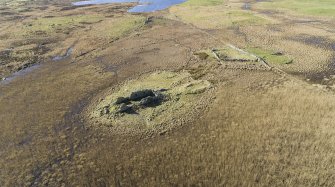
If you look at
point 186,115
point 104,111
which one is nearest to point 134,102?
point 104,111

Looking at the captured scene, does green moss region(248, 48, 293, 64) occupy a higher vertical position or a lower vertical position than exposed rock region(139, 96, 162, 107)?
higher

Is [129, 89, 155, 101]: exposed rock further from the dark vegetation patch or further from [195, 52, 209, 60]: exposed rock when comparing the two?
[195, 52, 209, 60]: exposed rock

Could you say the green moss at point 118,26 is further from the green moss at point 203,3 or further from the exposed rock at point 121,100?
the exposed rock at point 121,100

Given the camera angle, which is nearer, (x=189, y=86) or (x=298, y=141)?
(x=298, y=141)

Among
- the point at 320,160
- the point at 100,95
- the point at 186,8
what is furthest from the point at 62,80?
the point at 186,8

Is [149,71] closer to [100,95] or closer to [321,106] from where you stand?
[100,95]

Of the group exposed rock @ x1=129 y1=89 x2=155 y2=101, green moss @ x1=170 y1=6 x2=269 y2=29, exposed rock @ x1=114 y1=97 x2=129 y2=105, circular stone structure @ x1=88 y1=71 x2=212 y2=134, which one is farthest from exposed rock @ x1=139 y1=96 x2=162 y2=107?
green moss @ x1=170 y1=6 x2=269 y2=29
